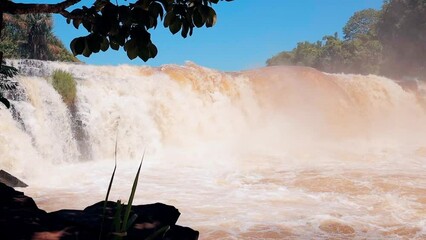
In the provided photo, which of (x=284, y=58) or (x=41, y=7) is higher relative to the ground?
(x=284, y=58)

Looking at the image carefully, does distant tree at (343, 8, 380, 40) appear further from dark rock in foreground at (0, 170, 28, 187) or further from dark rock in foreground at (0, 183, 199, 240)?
dark rock in foreground at (0, 183, 199, 240)

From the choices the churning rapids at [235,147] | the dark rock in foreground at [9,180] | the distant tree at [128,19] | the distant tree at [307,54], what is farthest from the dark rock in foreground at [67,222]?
the distant tree at [307,54]

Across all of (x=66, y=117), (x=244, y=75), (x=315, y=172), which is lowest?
(x=315, y=172)

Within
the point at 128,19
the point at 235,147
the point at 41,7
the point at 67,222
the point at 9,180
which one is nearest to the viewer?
the point at 128,19

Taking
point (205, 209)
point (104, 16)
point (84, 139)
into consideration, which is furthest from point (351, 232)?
point (84, 139)

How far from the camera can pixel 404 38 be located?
40375 mm

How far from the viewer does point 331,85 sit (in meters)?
23.7

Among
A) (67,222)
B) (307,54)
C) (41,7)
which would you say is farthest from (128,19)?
(307,54)

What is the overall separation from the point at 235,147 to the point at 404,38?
30259mm

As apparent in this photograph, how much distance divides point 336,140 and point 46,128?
13934 millimetres

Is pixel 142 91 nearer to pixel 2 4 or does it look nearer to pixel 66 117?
pixel 66 117

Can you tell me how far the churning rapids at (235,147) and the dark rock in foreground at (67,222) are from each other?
2834 mm

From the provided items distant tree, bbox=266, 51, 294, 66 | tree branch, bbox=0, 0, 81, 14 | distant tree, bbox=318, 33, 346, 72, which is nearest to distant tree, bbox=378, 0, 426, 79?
distant tree, bbox=318, 33, 346, 72

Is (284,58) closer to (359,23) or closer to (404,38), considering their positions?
(359,23)
